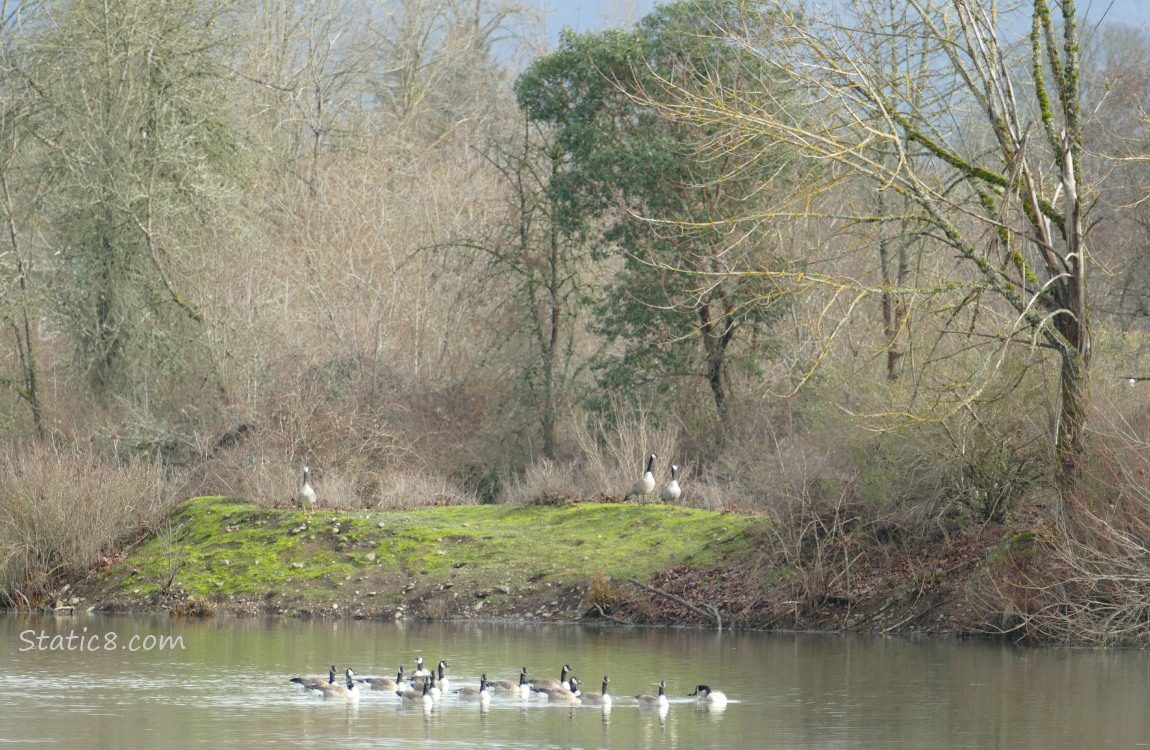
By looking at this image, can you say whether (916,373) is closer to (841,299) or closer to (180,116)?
(841,299)

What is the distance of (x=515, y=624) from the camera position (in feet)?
77.1

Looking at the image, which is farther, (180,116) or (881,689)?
(180,116)

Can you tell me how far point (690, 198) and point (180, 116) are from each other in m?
12.6

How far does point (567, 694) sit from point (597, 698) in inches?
13.6

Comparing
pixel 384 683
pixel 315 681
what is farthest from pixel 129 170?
pixel 315 681

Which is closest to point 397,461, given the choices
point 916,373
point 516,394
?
point 516,394

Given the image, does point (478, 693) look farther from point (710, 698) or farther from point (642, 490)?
point (642, 490)

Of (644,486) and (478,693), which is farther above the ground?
(644,486)

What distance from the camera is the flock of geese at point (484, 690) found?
15.5 m

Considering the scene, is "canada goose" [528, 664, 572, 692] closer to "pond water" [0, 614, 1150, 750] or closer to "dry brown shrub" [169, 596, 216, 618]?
"pond water" [0, 614, 1150, 750]

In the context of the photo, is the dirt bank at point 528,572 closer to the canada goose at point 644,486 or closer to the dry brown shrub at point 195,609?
the dry brown shrub at point 195,609

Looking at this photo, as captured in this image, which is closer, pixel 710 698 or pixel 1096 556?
pixel 710 698

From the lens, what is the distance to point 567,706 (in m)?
15.8

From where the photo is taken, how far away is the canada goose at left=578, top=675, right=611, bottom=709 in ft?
51.1
